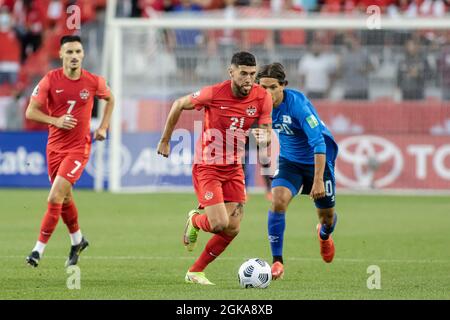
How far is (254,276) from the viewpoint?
382 inches

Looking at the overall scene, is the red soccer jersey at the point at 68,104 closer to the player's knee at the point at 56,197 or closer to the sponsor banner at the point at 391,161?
the player's knee at the point at 56,197

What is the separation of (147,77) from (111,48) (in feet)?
4.07

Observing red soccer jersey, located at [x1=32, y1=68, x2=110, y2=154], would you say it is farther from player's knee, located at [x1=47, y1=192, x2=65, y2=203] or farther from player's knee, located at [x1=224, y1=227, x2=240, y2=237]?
player's knee, located at [x1=224, y1=227, x2=240, y2=237]

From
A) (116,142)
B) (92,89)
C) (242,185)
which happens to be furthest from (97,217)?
(242,185)

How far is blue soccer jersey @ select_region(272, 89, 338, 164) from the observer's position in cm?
1080

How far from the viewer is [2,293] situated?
9.19 meters

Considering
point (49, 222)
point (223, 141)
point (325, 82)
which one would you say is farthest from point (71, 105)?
point (325, 82)

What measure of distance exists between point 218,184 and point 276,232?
125cm

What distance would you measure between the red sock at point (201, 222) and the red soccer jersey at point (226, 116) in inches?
21.0

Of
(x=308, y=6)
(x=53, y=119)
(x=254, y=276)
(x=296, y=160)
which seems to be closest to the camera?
(x=254, y=276)

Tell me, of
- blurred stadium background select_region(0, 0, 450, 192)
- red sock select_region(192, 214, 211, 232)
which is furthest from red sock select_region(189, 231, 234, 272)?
blurred stadium background select_region(0, 0, 450, 192)

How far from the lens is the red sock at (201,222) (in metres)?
10.2

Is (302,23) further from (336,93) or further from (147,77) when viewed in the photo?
(147,77)

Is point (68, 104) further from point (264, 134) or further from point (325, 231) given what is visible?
point (325, 231)
